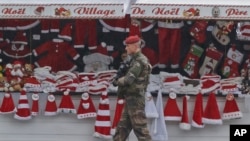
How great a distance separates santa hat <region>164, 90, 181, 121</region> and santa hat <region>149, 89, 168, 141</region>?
0.38ft

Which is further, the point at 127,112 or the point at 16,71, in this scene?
the point at 16,71

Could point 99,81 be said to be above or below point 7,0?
below

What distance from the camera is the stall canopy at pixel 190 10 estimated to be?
27.0 feet

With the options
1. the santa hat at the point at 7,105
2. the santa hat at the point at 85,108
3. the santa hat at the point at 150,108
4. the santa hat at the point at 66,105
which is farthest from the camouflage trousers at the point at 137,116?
the santa hat at the point at 7,105

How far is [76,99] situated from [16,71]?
0.96 m

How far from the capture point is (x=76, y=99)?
29.9ft

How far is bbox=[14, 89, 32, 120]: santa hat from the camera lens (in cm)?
904

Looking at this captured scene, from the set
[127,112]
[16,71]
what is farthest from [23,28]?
[127,112]

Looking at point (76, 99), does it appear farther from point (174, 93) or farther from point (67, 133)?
point (174, 93)

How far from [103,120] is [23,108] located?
1.12 metres

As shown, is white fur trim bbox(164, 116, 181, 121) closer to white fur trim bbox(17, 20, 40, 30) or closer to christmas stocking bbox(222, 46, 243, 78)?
christmas stocking bbox(222, 46, 243, 78)

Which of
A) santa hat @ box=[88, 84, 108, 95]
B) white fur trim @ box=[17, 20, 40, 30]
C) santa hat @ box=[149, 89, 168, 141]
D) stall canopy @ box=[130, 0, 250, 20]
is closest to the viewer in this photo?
stall canopy @ box=[130, 0, 250, 20]

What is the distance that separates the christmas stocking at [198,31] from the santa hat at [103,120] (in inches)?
60.7

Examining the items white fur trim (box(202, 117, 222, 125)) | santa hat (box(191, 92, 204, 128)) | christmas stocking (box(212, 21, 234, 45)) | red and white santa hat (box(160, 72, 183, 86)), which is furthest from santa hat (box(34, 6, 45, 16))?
white fur trim (box(202, 117, 222, 125))
